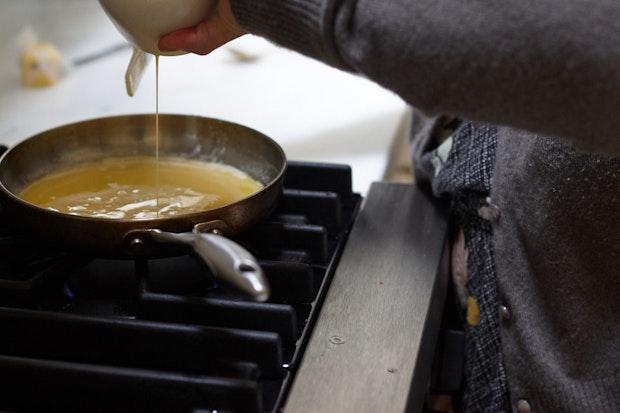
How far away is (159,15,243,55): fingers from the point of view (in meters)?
0.67

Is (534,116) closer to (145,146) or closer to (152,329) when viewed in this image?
(152,329)

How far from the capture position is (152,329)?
60 cm

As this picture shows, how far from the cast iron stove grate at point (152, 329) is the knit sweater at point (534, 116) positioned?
18cm

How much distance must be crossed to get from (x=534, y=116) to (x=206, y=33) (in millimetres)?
282

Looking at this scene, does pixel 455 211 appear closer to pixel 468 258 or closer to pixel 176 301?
pixel 468 258

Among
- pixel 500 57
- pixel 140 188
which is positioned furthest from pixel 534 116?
pixel 140 188

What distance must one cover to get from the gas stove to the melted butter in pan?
5cm

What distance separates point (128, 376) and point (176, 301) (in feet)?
0.30

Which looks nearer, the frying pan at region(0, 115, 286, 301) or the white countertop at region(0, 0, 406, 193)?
the frying pan at region(0, 115, 286, 301)

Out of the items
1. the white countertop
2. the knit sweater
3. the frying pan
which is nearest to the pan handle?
the frying pan

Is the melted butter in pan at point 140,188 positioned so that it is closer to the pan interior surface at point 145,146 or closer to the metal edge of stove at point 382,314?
the pan interior surface at point 145,146

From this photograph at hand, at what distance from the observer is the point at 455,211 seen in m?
0.89

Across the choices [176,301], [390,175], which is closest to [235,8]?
[176,301]

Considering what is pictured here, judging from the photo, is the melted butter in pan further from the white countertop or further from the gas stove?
the white countertop
